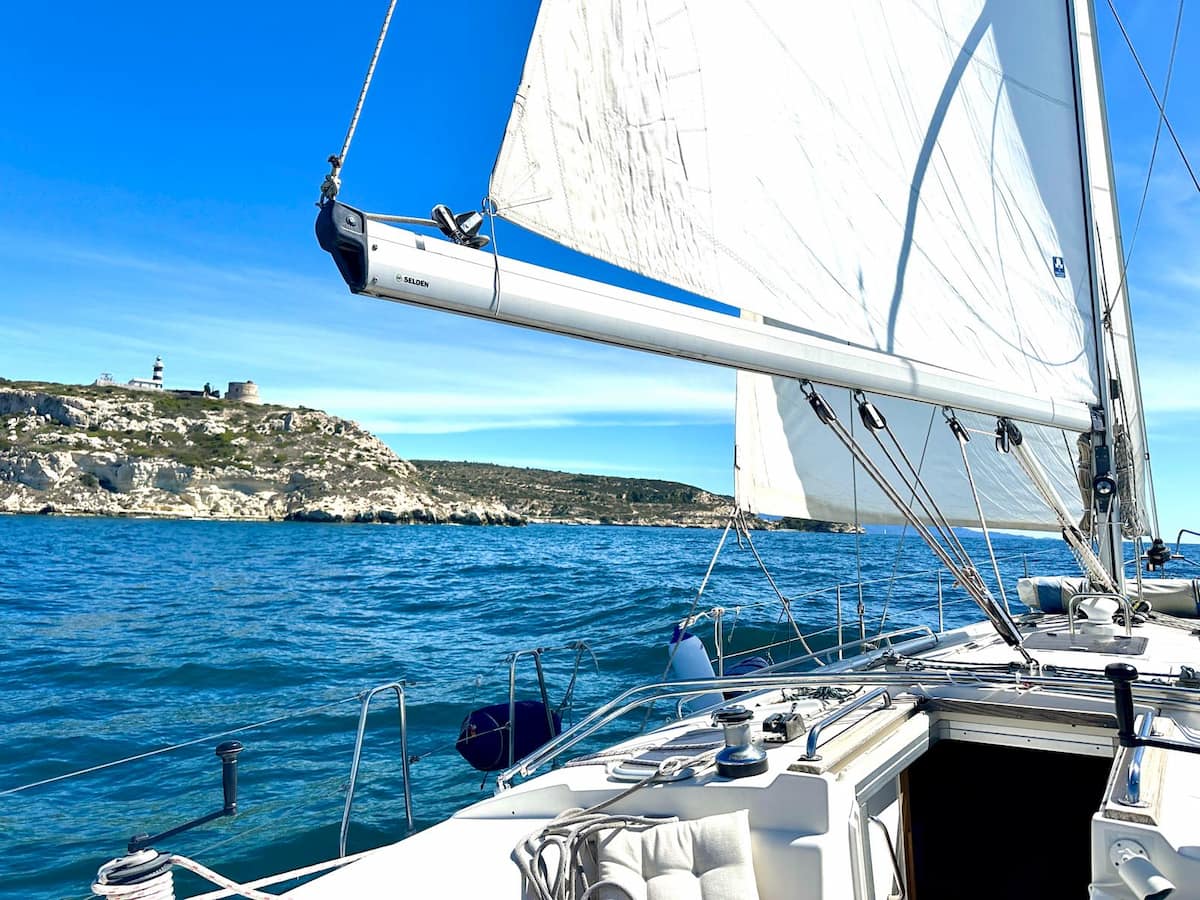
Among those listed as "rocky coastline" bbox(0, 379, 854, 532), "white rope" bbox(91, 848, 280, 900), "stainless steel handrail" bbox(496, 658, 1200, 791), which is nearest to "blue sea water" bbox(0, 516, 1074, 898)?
"stainless steel handrail" bbox(496, 658, 1200, 791)

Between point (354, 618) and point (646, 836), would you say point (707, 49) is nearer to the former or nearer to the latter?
point (646, 836)

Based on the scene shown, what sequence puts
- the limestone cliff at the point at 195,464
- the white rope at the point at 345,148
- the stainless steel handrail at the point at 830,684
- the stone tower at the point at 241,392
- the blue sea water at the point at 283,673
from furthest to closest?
the stone tower at the point at 241,392
the limestone cliff at the point at 195,464
the blue sea water at the point at 283,673
the stainless steel handrail at the point at 830,684
the white rope at the point at 345,148

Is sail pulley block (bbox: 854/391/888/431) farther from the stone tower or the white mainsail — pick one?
the stone tower

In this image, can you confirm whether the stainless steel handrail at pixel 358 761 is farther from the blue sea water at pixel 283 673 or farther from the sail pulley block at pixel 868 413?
the sail pulley block at pixel 868 413

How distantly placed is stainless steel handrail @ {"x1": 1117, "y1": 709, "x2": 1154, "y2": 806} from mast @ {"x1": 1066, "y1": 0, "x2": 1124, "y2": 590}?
244 cm

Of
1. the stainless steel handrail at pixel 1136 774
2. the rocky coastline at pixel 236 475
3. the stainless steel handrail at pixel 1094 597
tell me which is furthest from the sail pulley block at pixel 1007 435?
the rocky coastline at pixel 236 475

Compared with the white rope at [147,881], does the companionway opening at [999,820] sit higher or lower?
lower

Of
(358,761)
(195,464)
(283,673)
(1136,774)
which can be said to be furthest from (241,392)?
(1136,774)

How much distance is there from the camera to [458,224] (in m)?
1.88

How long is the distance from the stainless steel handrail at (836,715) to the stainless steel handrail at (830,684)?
0.10 m

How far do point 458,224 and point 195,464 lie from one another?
76682mm

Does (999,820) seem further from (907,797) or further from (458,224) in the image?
(458,224)

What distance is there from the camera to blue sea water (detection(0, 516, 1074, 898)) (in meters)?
5.09

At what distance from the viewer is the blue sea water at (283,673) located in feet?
16.7
